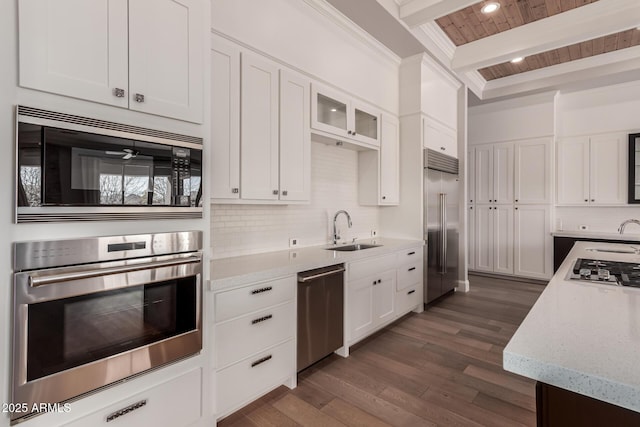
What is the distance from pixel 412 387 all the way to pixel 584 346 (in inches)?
65.2

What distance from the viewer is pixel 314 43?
288 cm

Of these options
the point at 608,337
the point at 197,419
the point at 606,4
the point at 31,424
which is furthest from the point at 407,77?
the point at 31,424

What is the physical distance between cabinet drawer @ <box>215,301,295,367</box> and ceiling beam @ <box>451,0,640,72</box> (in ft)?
12.8

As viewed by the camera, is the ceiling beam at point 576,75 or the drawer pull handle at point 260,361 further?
the ceiling beam at point 576,75

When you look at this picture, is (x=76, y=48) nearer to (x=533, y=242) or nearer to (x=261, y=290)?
(x=261, y=290)

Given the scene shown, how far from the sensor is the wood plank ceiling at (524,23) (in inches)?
131

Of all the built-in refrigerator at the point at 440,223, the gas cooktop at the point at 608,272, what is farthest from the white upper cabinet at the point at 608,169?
the gas cooktop at the point at 608,272

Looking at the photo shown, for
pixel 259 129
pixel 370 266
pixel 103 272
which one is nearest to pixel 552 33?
pixel 370 266

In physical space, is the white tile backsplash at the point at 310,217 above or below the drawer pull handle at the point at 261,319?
above

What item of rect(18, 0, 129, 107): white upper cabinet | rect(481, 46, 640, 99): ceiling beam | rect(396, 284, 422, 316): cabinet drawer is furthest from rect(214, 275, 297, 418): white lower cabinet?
rect(481, 46, 640, 99): ceiling beam

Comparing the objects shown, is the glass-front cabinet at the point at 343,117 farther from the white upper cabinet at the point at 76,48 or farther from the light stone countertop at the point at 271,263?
the white upper cabinet at the point at 76,48

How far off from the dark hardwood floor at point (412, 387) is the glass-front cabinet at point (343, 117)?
6.68ft

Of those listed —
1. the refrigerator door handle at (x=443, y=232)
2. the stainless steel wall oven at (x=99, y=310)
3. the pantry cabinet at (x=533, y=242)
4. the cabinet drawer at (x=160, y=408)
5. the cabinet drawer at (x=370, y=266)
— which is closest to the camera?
the stainless steel wall oven at (x=99, y=310)

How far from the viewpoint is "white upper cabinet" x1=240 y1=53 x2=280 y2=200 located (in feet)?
7.61
